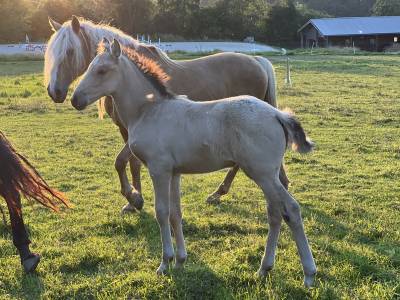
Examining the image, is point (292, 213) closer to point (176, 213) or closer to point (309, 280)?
point (309, 280)

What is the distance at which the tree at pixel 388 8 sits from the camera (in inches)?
3676

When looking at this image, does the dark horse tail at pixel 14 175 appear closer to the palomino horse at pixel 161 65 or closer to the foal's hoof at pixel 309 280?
the palomino horse at pixel 161 65

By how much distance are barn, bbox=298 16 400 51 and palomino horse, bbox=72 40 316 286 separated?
6911 centimetres

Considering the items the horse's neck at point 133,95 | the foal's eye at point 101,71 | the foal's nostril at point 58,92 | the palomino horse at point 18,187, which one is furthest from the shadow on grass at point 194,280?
the foal's nostril at point 58,92

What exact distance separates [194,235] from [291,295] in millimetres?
1812

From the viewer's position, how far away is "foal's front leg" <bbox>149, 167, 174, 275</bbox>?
14.1 feet

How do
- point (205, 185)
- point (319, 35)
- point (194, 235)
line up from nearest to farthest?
1. point (194, 235)
2. point (205, 185)
3. point (319, 35)

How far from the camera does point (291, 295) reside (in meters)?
3.98

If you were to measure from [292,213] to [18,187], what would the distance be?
2.54 m

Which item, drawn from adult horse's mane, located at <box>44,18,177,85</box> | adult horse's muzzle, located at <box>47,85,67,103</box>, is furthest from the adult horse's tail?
adult horse's muzzle, located at <box>47,85,67,103</box>

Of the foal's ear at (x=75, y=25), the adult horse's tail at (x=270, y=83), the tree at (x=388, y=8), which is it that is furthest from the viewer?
the tree at (x=388, y=8)

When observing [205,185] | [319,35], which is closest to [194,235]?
[205,185]

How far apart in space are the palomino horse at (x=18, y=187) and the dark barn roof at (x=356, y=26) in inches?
2757

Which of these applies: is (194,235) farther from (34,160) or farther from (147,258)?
(34,160)
